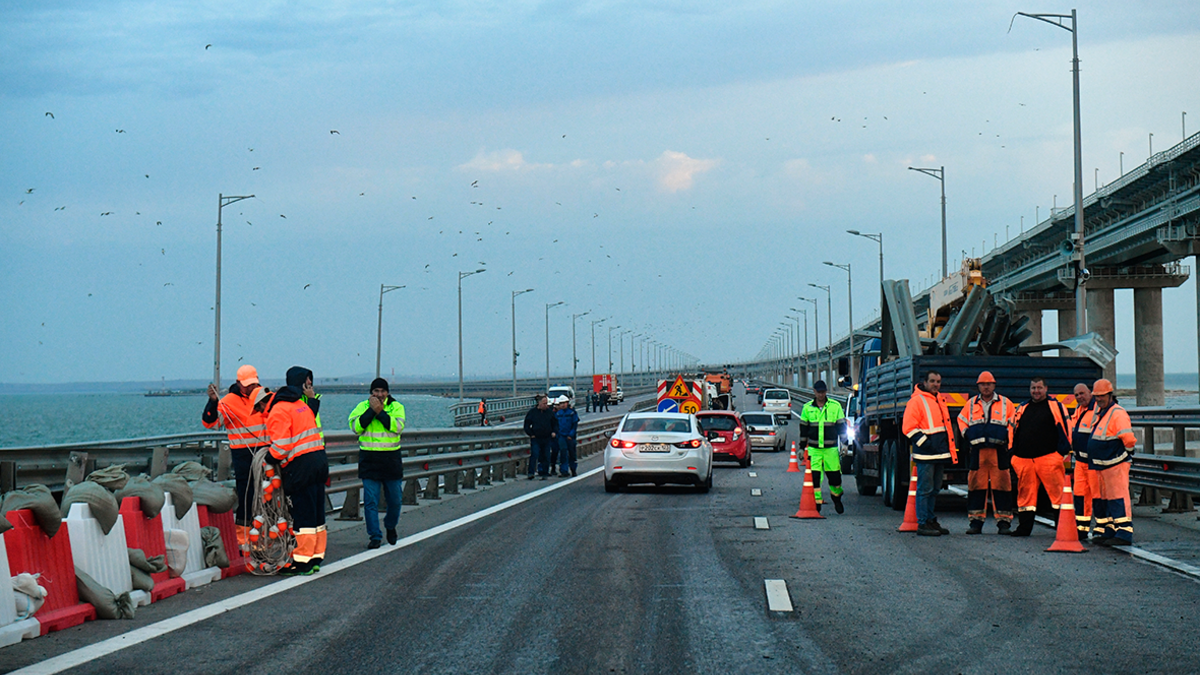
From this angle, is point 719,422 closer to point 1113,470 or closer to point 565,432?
point 565,432

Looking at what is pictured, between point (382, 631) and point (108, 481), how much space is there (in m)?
2.74

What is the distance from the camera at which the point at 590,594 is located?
10039 millimetres

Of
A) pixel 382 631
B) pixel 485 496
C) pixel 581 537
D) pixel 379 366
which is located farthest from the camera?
pixel 379 366

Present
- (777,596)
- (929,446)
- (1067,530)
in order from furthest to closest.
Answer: (929,446), (1067,530), (777,596)

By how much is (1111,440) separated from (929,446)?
2.06 metres

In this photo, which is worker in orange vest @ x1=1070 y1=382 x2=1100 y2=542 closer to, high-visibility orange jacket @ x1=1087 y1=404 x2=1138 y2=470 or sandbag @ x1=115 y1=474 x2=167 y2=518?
high-visibility orange jacket @ x1=1087 y1=404 x2=1138 y2=470

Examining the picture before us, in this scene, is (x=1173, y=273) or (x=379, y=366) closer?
(x=379, y=366)

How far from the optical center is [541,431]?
26.3 m

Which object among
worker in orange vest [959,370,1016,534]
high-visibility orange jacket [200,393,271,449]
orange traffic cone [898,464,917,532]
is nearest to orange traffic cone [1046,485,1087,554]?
worker in orange vest [959,370,1016,534]

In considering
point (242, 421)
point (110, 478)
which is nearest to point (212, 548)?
point (242, 421)

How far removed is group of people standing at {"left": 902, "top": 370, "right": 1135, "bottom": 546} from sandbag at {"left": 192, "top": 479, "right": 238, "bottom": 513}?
7844 mm

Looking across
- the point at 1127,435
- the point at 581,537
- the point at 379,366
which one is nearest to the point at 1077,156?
the point at 1127,435

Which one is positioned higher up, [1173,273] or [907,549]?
[1173,273]

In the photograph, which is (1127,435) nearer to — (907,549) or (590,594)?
(907,549)
